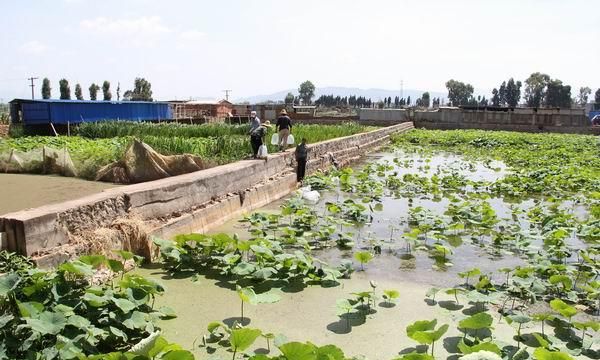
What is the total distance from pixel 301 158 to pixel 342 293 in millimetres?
6671

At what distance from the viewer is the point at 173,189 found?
6.36 m

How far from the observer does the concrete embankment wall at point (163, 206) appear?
4207 millimetres

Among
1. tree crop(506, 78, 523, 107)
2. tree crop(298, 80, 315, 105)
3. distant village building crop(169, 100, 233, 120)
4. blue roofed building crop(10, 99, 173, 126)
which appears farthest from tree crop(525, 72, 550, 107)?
blue roofed building crop(10, 99, 173, 126)

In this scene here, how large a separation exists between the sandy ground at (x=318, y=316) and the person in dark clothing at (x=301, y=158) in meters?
6.33

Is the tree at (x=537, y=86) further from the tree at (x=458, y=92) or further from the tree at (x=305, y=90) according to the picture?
the tree at (x=305, y=90)

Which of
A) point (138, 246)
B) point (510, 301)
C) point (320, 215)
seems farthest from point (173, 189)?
point (510, 301)

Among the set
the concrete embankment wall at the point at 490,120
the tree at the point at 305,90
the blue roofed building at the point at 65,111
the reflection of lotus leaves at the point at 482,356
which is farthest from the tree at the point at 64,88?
the reflection of lotus leaves at the point at 482,356

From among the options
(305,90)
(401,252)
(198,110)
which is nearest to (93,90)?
(198,110)

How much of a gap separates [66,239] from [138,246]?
2.79 feet

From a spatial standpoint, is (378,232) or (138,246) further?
(378,232)

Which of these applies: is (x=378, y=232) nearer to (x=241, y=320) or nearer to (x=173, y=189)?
(x=173, y=189)

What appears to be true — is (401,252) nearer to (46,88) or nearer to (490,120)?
(490,120)

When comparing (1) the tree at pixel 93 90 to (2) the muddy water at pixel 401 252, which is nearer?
(2) the muddy water at pixel 401 252

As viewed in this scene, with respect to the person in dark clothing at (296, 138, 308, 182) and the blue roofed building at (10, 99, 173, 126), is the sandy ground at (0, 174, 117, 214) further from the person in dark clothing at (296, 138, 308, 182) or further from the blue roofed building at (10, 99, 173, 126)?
the blue roofed building at (10, 99, 173, 126)
